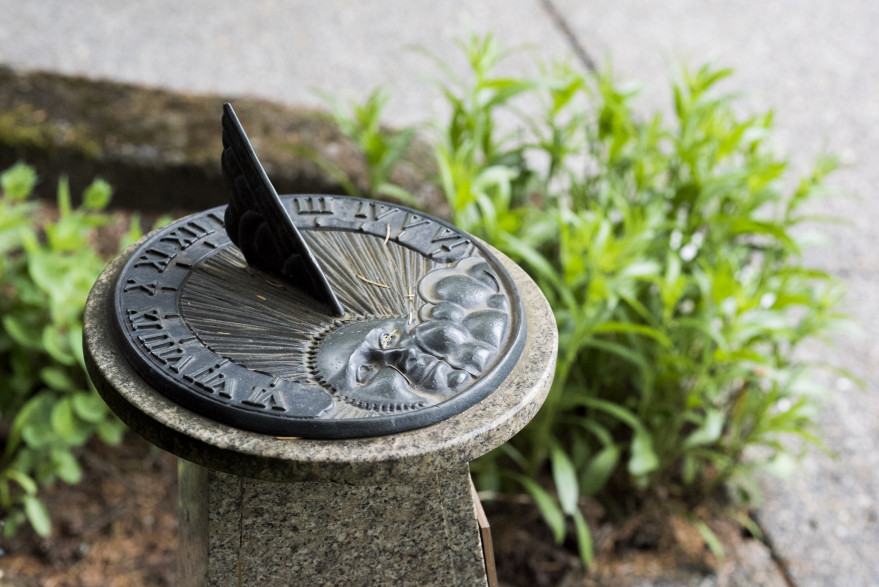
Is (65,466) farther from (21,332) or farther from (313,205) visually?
(313,205)

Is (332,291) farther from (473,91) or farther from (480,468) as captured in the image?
(473,91)

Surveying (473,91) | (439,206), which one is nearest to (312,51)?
A: (439,206)

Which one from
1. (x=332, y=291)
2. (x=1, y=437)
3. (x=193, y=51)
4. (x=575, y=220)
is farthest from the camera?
(x=193, y=51)

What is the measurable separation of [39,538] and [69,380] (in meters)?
0.49

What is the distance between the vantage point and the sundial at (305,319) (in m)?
1.55

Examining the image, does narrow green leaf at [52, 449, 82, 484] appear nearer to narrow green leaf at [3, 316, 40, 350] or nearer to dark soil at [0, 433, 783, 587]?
dark soil at [0, 433, 783, 587]

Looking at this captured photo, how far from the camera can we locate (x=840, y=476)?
3104mm

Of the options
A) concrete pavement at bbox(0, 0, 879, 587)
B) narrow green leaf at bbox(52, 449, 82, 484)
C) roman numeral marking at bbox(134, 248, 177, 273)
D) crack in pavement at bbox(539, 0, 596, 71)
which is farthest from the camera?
crack in pavement at bbox(539, 0, 596, 71)

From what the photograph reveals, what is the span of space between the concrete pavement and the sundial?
6.92ft

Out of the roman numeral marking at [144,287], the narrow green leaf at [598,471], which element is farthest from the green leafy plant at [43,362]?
the narrow green leaf at [598,471]

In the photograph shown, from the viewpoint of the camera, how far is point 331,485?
172 centimetres

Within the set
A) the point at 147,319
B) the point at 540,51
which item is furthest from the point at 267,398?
the point at 540,51

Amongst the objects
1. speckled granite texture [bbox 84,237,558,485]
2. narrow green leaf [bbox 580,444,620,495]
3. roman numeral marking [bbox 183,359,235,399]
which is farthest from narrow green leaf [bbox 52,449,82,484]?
narrow green leaf [bbox 580,444,620,495]

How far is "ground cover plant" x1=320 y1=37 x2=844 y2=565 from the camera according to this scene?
258 centimetres
